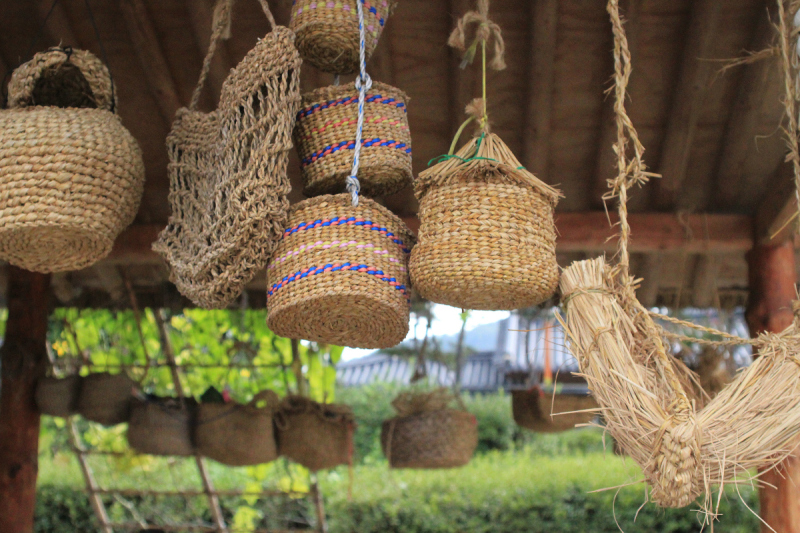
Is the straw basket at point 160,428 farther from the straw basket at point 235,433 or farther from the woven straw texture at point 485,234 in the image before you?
the woven straw texture at point 485,234

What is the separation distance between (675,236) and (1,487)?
2735mm

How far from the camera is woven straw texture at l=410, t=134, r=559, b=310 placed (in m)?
1.36

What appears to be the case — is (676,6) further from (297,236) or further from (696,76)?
(297,236)

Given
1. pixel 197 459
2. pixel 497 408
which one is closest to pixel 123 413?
pixel 197 459

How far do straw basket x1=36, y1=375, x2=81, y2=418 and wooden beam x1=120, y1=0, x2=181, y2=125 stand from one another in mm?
1187

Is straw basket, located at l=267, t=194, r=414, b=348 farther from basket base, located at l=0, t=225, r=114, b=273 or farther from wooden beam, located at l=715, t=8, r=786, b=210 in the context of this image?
wooden beam, located at l=715, t=8, r=786, b=210

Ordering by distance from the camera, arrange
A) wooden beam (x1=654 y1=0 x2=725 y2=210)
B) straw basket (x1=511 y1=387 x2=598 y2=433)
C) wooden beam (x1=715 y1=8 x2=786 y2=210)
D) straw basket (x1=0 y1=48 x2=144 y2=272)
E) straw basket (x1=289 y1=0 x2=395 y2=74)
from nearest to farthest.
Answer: straw basket (x1=0 y1=48 x2=144 y2=272)
straw basket (x1=289 y1=0 x2=395 y2=74)
wooden beam (x1=654 y1=0 x2=725 y2=210)
wooden beam (x1=715 y1=8 x2=786 y2=210)
straw basket (x1=511 y1=387 x2=598 y2=433)

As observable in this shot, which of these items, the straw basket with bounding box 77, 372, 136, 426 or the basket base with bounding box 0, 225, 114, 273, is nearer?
the basket base with bounding box 0, 225, 114, 273

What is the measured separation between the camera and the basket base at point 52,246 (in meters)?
1.58

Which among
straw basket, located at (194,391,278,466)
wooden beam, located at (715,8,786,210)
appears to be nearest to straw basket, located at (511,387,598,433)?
wooden beam, located at (715,8,786,210)

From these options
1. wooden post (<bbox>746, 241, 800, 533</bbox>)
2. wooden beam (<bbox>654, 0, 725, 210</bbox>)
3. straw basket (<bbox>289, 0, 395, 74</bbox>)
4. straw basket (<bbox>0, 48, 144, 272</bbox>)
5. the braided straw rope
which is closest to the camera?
the braided straw rope

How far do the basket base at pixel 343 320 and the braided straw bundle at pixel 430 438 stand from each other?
1576 mm

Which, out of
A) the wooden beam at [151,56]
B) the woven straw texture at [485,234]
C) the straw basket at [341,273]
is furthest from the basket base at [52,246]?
the wooden beam at [151,56]

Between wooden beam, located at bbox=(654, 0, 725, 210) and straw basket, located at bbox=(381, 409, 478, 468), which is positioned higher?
wooden beam, located at bbox=(654, 0, 725, 210)
